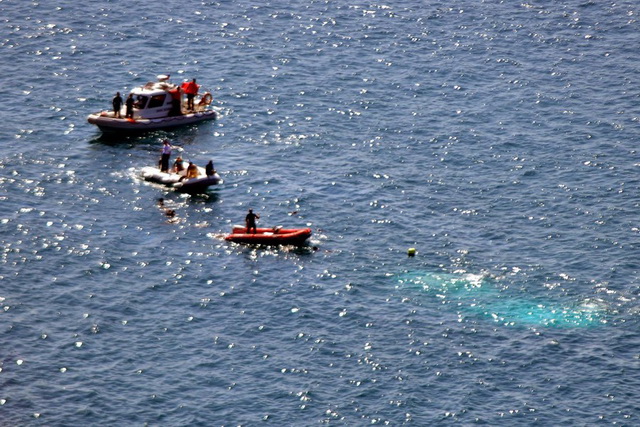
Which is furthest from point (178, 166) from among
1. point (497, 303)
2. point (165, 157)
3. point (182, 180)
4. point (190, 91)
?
point (497, 303)

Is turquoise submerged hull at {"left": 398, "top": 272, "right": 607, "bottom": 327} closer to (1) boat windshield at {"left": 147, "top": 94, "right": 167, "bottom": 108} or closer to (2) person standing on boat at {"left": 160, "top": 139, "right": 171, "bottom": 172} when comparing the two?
(2) person standing on boat at {"left": 160, "top": 139, "right": 171, "bottom": 172}

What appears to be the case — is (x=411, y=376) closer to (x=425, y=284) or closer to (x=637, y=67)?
(x=425, y=284)

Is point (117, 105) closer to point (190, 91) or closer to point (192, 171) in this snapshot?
point (190, 91)

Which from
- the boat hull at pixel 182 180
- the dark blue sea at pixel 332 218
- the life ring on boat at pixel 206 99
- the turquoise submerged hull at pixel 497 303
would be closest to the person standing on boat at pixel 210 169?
the boat hull at pixel 182 180

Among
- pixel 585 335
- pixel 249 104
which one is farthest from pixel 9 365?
pixel 249 104

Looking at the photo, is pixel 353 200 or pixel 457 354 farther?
pixel 353 200

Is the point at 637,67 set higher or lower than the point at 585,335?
higher

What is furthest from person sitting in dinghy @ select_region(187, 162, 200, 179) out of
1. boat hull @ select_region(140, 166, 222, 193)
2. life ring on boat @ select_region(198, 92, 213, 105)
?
life ring on boat @ select_region(198, 92, 213, 105)

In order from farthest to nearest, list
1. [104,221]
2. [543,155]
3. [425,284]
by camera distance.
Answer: [543,155]
[104,221]
[425,284]
